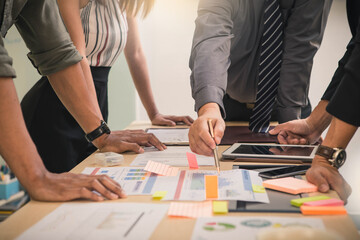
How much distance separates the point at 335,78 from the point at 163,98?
185 cm

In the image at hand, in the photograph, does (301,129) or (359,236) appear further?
(301,129)

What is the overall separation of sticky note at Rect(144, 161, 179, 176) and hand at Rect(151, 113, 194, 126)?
80cm

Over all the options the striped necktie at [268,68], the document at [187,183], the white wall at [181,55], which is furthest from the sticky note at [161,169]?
the white wall at [181,55]

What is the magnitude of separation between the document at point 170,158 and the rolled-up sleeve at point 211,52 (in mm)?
165

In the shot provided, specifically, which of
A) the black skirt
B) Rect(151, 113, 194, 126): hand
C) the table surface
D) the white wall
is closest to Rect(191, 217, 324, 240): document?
the table surface

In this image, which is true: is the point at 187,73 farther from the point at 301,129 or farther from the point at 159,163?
the point at 159,163

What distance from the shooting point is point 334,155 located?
2.95 feet

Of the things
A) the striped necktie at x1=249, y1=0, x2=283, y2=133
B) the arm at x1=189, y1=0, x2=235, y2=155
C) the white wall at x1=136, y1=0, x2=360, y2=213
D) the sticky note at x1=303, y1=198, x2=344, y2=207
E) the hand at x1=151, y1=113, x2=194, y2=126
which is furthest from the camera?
the white wall at x1=136, y1=0, x2=360, y2=213

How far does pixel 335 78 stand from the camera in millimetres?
1240

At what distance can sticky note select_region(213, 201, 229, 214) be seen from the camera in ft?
2.38

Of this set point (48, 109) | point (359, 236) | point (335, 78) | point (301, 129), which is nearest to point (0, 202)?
point (48, 109)

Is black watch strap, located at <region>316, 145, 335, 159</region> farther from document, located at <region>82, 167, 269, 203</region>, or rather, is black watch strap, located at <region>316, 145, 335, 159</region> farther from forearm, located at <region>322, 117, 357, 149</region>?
document, located at <region>82, 167, 269, 203</region>

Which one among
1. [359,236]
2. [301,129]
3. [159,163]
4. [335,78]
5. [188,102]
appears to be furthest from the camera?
[188,102]

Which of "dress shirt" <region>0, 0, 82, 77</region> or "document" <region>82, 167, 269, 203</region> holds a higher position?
"dress shirt" <region>0, 0, 82, 77</region>
